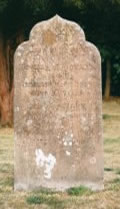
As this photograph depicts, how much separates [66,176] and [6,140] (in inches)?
295

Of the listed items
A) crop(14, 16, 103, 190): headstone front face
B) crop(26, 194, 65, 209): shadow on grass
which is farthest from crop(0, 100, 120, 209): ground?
crop(14, 16, 103, 190): headstone front face

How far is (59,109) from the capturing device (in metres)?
8.05

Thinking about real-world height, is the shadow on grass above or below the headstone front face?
below

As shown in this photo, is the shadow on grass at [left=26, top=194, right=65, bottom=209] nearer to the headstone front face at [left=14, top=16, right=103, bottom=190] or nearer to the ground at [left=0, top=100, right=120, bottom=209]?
the ground at [left=0, top=100, right=120, bottom=209]

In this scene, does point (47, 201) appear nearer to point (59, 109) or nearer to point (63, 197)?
point (63, 197)

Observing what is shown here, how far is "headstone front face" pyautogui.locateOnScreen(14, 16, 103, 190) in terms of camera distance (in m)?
8.02

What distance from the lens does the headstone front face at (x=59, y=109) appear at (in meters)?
8.02

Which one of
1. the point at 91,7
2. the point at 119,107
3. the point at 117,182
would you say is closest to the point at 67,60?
the point at 117,182

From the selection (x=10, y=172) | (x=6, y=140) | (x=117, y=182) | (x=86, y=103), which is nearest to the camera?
(x=86, y=103)

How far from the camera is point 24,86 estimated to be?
807 cm

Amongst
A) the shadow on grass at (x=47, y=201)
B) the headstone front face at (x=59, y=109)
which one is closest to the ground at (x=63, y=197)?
the shadow on grass at (x=47, y=201)

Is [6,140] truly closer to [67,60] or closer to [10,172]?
[10,172]

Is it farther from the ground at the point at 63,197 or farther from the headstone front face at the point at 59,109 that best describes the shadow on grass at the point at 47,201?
the headstone front face at the point at 59,109

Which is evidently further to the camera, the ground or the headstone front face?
the headstone front face
